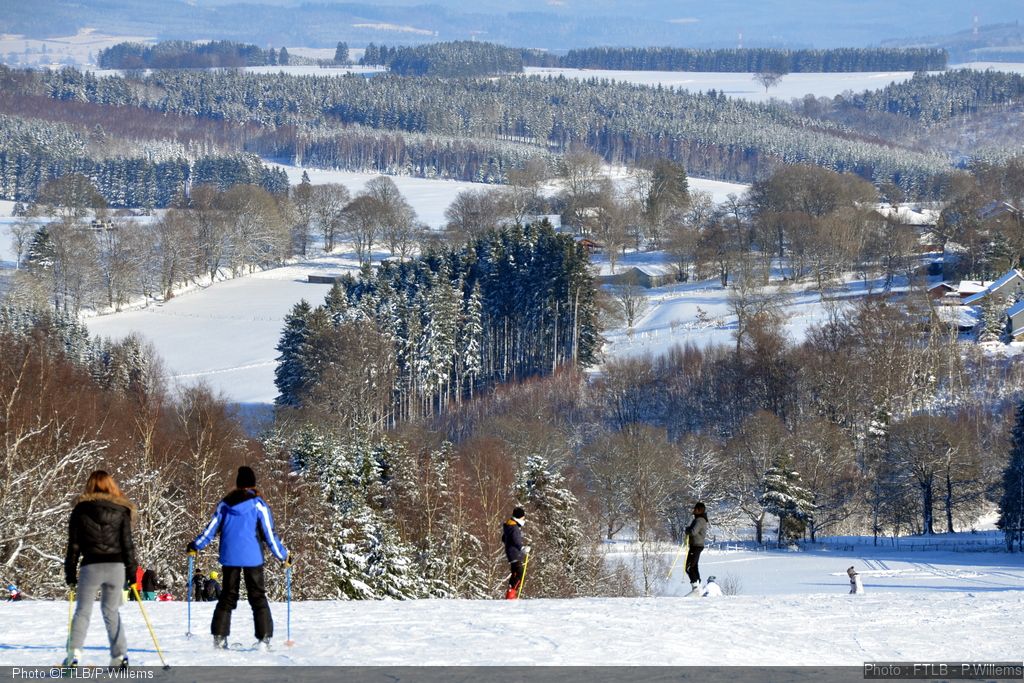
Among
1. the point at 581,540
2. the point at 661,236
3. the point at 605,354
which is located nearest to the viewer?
the point at 581,540

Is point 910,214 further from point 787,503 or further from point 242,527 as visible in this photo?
point 242,527

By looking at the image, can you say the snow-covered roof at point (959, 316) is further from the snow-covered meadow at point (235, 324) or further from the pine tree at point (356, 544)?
the pine tree at point (356, 544)

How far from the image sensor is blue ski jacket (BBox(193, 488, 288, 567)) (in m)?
10.5

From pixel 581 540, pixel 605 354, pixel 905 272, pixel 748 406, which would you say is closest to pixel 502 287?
pixel 605 354

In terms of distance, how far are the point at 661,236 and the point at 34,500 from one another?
90262 millimetres

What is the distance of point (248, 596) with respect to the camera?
35.5ft

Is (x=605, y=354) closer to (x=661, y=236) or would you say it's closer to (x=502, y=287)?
(x=502, y=287)

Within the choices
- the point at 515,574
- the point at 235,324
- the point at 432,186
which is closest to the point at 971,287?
the point at 235,324

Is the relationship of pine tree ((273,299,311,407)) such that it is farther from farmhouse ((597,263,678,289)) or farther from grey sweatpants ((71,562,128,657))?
grey sweatpants ((71,562,128,657))

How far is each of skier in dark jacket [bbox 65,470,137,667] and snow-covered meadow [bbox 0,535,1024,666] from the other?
61 centimetres

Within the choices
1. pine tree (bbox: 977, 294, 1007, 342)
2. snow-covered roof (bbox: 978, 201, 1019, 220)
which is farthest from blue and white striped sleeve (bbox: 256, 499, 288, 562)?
snow-covered roof (bbox: 978, 201, 1019, 220)

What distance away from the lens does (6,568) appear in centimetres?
1755

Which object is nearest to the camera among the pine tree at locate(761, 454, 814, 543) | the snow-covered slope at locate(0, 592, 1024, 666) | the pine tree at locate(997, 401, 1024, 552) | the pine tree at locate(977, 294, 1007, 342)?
the snow-covered slope at locate(0, 592, 1024, 666)

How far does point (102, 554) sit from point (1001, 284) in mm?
71580
